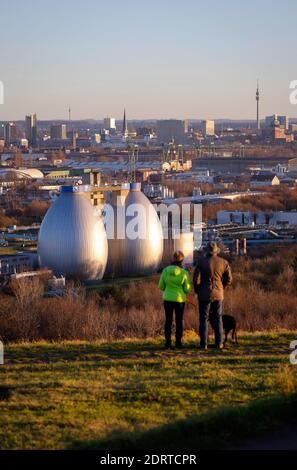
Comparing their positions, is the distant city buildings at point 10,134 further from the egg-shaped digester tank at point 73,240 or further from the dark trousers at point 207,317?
the dark trousers at point 207,317

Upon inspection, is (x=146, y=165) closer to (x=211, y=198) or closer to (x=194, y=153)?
(x=194, y=153)

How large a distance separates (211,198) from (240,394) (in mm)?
32961

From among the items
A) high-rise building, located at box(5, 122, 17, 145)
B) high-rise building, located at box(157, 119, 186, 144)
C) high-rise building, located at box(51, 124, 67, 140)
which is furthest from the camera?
high-rise building, located at box(51, 124, 67, 140)

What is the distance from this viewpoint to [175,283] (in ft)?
21.3

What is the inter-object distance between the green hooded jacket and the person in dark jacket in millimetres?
105

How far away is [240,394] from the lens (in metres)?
5.06

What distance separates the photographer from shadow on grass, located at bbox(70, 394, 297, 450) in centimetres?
406

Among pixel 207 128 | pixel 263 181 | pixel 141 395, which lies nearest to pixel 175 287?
pixel 141 395

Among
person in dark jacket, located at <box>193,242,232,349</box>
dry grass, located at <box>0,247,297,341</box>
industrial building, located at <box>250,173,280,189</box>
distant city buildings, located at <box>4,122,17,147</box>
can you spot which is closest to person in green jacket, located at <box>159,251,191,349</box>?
person in dark jacket, located at <box>193,242,232,349</box>

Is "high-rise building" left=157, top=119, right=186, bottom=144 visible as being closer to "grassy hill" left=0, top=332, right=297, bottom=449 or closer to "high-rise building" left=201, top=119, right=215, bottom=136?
"high-rise building" left=201, top=119, right=215, bottom=136

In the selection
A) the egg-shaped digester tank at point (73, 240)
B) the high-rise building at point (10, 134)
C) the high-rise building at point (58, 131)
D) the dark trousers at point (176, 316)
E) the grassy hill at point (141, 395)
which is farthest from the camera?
the high-rise building at point (58, 131)

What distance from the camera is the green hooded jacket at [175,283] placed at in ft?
21.2

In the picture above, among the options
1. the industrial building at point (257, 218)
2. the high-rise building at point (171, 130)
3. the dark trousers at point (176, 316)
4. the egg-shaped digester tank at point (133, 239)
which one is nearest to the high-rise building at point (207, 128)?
the high-rise building at point (171, 130)
